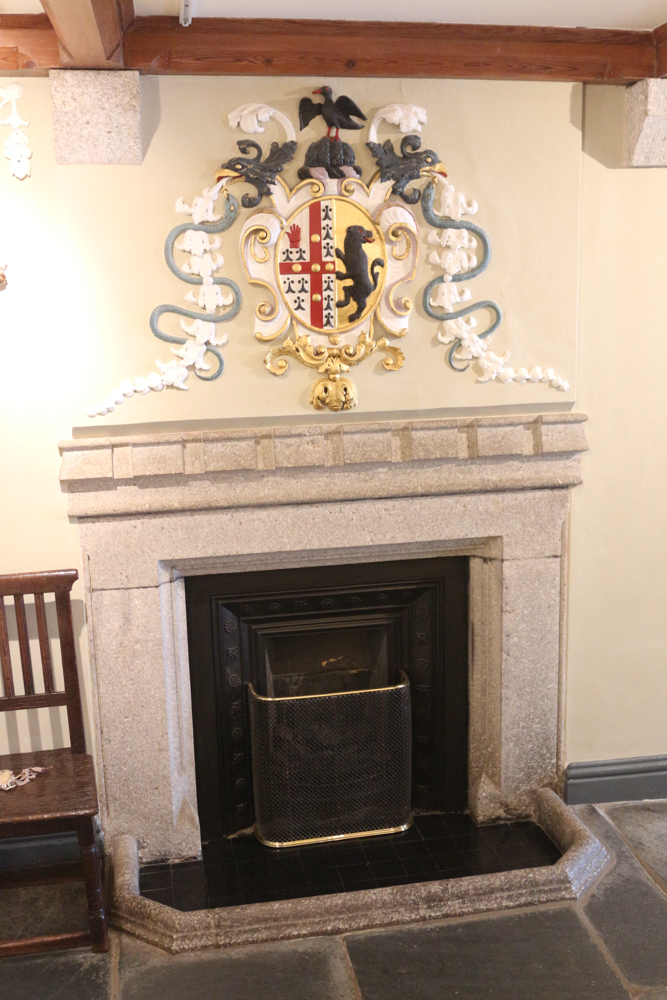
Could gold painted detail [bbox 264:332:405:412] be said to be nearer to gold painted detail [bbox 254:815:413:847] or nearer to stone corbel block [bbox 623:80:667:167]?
stone corbel block [bbox 623:80:667:167]

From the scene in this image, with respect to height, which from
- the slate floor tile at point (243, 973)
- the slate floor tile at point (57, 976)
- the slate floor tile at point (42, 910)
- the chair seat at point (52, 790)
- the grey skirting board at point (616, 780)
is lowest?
the slate floor tile at point (243, 973)

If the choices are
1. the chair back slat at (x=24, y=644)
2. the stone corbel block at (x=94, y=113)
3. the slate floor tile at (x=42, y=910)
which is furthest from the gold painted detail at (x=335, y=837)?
the stone corbel block at (x=94, y=113)

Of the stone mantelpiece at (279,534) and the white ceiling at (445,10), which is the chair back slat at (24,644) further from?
the white ceiling at (445,10)

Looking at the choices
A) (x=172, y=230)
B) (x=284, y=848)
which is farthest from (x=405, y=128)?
(x=284, y=848)

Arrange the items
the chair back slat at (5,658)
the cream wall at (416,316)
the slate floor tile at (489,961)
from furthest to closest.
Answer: the chair back slat at (5,658) → the cream wall at (416,316) → the slate floor tile at (489,961)

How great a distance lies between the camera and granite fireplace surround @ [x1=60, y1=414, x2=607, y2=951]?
267 cm

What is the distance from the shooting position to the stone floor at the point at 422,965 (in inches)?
92.8

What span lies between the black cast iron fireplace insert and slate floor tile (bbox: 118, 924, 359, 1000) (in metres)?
0.59

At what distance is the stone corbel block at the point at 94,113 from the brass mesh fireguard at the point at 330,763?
1850 mm

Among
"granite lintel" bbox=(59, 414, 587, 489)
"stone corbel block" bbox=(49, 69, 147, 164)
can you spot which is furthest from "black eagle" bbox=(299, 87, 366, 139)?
"granite lintel" bbox=(59, 414, 587, 489)

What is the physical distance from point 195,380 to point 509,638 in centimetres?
143

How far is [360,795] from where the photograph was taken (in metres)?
3.07

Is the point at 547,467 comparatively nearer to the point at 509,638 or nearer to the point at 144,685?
the point at 509,638

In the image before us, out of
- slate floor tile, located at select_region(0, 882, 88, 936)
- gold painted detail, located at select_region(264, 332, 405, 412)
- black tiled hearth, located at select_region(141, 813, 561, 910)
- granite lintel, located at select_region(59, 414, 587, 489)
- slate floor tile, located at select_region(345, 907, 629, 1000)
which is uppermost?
gold painted detail, located at select_region(264, 332, 405, 412)
